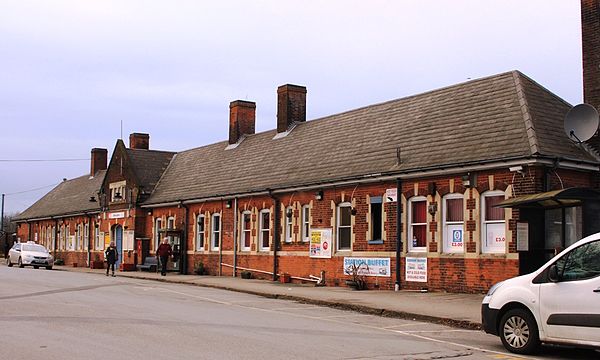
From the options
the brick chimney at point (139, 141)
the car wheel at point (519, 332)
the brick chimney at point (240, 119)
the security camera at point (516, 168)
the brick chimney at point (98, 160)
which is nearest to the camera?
the car wheel at point (519, 332)

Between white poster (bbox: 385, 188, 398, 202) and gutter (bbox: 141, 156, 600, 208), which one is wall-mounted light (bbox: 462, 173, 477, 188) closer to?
gutter (bbox: 141, 156, 600, 208)

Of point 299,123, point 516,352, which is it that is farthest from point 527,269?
point 299,123

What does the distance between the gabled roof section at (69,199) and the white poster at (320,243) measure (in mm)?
24041

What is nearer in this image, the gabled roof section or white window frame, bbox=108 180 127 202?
white window frame, bbox=108 180 127 202

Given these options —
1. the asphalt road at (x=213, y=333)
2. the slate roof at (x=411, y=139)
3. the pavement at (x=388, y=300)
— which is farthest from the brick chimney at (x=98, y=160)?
the asphalt road at (x=213, y=333)

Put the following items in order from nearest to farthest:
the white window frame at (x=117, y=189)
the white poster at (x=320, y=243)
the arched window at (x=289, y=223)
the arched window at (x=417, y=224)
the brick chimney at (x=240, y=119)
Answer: the arched window at (x=417, y=224)
the white poster at (x=320, y=243)
the arched window at (x=289, y=223)
the brick chimney at (x=240, y=119)
the white window frame at (x=117, y=189)

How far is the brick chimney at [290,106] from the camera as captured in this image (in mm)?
35812

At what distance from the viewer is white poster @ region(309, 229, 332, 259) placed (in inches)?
1065

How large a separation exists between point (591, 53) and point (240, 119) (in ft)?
70.3

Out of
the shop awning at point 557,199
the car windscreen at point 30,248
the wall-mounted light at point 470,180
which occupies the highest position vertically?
the wall-mounted light at point 470,180

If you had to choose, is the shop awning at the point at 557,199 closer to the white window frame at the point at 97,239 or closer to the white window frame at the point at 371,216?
the white window frame at the point at 371,216

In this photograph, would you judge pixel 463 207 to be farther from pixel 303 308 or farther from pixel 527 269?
pixel 303 308

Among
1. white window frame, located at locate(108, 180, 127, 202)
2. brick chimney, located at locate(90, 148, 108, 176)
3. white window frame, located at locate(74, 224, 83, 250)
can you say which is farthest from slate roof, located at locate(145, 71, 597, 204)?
brick chimney, located at locate(90, 148, 108, 176)

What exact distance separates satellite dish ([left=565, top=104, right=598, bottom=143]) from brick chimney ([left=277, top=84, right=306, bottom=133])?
663 inches
